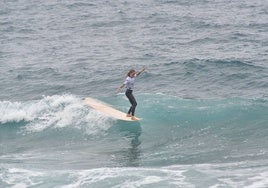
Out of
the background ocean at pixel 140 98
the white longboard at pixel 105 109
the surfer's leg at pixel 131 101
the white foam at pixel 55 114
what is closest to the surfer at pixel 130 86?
the surfer's leg at pixel 131 101

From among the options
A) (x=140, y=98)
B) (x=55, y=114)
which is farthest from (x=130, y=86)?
(x=55, y=114)

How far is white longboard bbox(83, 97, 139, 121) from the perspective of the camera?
80.0ft

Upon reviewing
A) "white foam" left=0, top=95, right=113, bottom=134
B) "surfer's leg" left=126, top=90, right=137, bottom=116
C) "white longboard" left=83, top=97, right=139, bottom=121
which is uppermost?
"surfer's leg" left=126, top=90, right=137, bottom=116

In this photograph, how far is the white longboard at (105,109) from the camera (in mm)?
24391

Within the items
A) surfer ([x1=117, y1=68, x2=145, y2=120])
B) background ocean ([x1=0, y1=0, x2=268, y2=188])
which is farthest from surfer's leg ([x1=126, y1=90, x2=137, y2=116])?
background ocean ([x1=0, y1=0, x2=268, y2=188])

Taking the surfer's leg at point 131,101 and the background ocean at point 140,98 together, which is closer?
the background ocean at point 140,98

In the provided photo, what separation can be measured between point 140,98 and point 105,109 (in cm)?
270

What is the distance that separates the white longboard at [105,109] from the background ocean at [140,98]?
1.00ft

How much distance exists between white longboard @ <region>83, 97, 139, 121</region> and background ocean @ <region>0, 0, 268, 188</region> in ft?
1.00

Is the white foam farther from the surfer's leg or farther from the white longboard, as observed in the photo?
the surfer's leg

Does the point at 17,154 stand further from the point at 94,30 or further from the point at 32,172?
the point at 94,30

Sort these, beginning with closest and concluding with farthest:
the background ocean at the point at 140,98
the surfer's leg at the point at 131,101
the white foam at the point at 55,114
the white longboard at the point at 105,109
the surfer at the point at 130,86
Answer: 1. the background ocean at the point at 140,98
2. the surfer at the point at 130,86
3. the surfer's leg at the point at 131,101
4. the white longboard at the point at 105,109
5. the white foam at the point at 55,114

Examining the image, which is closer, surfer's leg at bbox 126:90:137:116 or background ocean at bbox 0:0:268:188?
background ocean at bbox 0:0:268:188

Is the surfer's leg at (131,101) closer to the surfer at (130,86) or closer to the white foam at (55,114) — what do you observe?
the surfer at (130,86)
